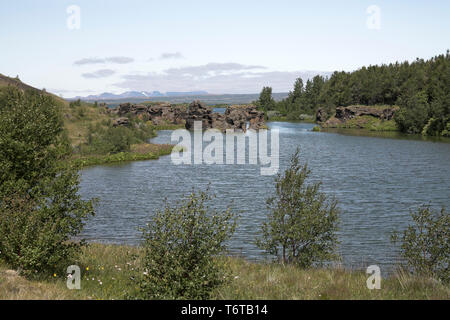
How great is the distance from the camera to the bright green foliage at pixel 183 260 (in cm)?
1086

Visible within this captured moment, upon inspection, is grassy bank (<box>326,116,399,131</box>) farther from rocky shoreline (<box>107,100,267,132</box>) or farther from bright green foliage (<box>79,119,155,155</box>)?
bright green foliage (<box>79,119,155,155</box>)

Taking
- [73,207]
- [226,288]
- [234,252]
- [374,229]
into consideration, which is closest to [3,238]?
[73,207]

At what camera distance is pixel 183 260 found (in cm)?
1126

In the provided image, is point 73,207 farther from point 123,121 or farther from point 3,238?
point 123,121

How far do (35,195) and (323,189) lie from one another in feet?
102

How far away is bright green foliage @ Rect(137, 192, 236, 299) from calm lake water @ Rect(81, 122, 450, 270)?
662 cm

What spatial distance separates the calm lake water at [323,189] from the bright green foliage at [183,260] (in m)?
6.62

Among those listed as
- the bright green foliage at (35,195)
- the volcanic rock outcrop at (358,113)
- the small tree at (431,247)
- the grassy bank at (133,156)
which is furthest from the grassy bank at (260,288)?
the volcanic rock outcrop at (358,113)

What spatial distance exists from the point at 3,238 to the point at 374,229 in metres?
23.1

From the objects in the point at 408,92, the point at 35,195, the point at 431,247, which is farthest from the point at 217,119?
the point at 35,195

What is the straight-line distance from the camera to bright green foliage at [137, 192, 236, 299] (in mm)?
10859

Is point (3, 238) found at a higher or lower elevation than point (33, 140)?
lower

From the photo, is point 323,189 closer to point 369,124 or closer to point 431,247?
point 431,247
